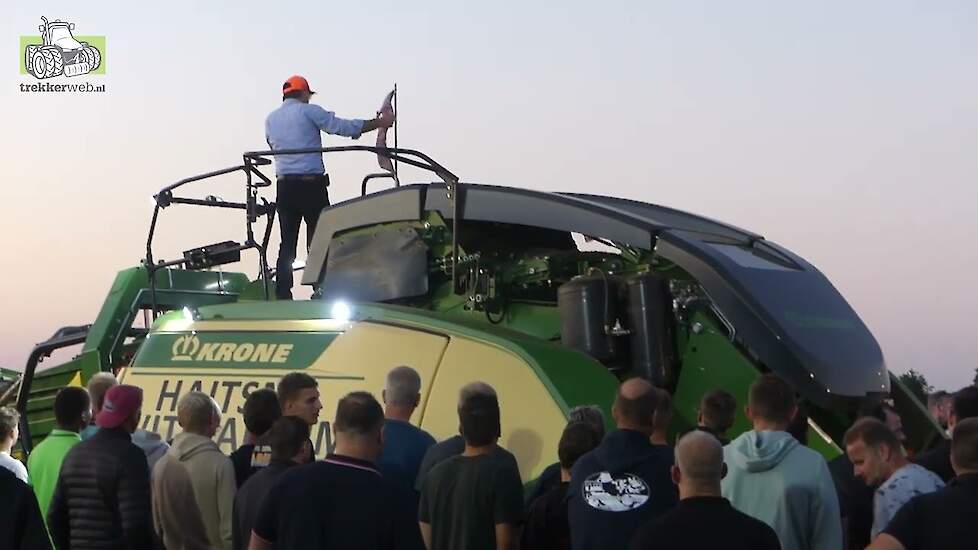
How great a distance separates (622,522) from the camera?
17.3ft

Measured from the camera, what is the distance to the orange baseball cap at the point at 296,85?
393 inches

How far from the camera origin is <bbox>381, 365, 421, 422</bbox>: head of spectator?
6582 mm

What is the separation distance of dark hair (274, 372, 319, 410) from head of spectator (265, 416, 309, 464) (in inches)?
23.2

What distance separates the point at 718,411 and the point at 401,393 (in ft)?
5.05

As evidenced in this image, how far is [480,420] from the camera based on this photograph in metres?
5.65

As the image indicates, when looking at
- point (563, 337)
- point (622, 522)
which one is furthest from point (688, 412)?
point (622, 522)

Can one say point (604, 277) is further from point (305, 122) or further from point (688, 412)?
point (305, 122)

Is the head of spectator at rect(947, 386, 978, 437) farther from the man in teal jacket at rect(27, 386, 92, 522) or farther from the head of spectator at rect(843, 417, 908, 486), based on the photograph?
the man in teal jacket at rect(27, 386, 92, 522)

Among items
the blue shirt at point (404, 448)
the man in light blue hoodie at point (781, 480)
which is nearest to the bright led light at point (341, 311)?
the blue shirt at point (404, 448)

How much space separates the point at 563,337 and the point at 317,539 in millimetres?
3302

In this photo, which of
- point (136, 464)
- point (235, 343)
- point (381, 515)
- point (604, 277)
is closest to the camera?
point (381, 515)

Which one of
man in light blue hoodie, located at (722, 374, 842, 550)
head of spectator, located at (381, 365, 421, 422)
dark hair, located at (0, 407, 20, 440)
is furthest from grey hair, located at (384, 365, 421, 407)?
dark hair, located at (0, 407, 20, 440)

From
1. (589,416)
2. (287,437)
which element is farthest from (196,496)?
(589,416)

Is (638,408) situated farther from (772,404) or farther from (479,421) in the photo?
(479,421)
